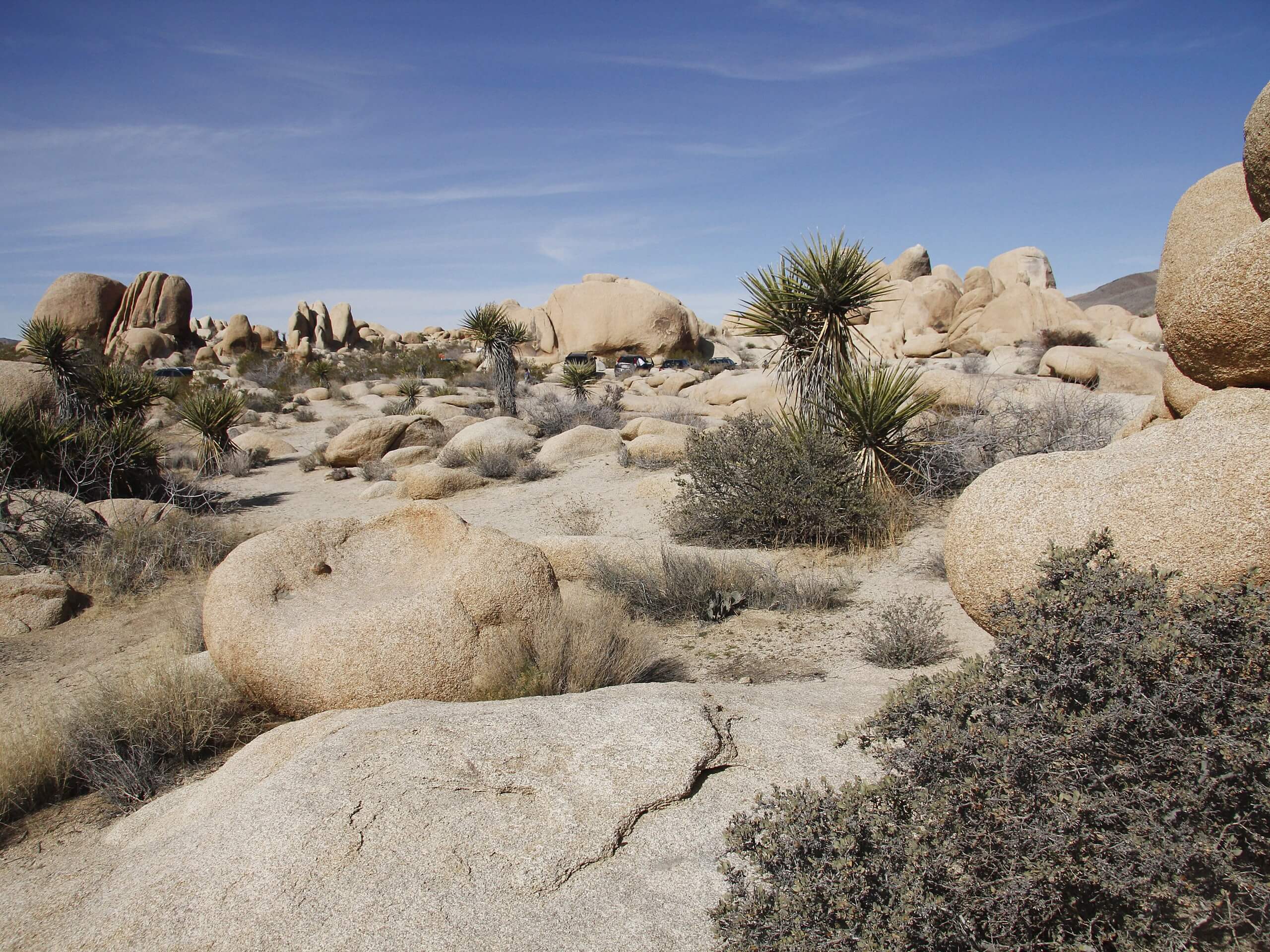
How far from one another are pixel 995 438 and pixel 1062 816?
8141 millimetres

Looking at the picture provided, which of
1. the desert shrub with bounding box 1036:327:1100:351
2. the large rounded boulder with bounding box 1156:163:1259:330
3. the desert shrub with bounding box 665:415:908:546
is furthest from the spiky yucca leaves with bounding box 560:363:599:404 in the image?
A: the desert shrub with bounding box 1036:327:1100:351

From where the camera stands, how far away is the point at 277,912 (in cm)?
238

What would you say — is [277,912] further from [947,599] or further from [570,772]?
[947,599]

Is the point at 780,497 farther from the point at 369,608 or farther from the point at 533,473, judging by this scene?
the point at 533,473

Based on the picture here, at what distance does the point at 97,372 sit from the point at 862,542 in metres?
13.2

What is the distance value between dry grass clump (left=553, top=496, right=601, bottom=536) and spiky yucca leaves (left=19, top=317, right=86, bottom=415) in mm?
8091

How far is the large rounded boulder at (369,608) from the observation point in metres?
4.27

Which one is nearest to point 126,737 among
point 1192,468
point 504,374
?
point 1192,468

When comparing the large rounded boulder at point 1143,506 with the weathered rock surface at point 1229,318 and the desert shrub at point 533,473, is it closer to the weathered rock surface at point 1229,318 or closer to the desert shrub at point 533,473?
the weathered rock surface at point 1229,318

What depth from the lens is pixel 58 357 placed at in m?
12.2

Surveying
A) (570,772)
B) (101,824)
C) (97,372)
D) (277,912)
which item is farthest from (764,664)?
(97,372)

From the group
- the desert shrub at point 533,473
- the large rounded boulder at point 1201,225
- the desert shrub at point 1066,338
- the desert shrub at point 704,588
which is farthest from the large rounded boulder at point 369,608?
the desert shrub at point 1066,338

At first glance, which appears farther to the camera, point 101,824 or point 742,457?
point 742,457

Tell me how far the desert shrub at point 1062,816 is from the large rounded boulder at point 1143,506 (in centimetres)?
102
